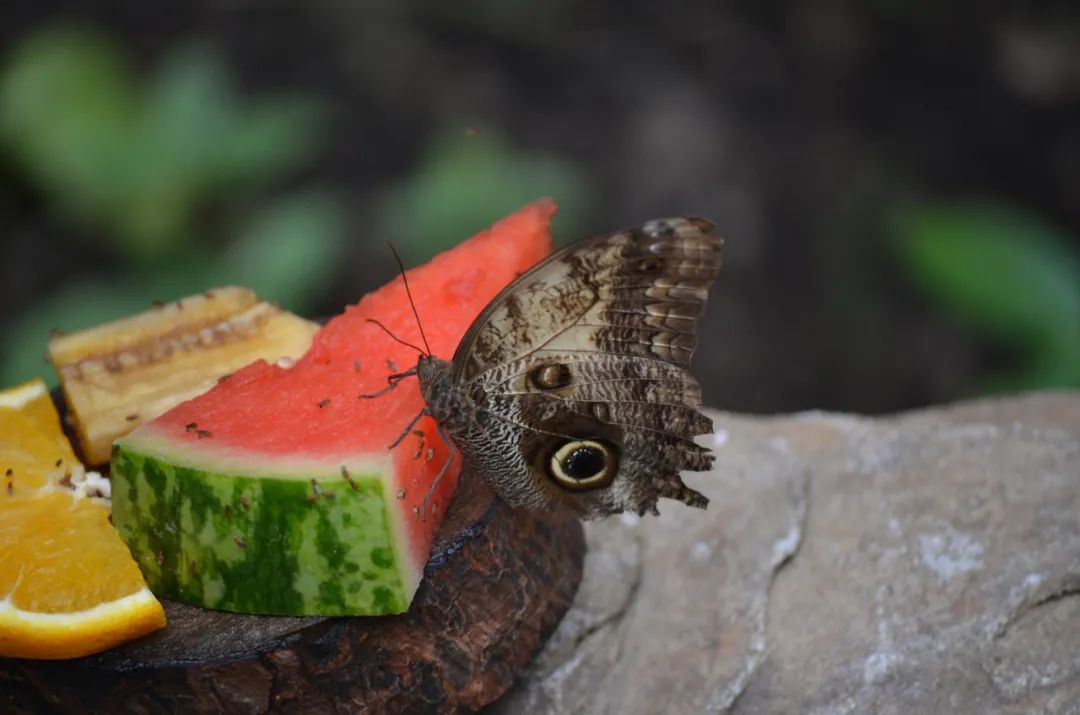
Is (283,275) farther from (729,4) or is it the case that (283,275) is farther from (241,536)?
(729,4)

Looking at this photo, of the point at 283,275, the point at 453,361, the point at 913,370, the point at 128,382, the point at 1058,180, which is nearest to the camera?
the point at 453,361

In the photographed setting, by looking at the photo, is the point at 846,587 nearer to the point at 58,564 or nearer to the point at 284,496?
the point at 284,496

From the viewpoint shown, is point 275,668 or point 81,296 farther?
point 81,296

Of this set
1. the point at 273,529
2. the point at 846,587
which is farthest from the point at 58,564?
the point at 846,587

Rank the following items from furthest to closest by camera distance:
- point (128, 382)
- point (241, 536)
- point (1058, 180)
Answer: point (1058, 180) → point (128, 382) → point (241, 536)

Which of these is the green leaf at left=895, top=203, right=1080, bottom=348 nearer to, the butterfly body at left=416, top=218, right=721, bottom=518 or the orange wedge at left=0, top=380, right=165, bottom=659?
the butterfly body at left=416, top=218, right=721, bottom=518

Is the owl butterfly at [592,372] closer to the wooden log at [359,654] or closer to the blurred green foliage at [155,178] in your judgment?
the wooden log at [359,654]

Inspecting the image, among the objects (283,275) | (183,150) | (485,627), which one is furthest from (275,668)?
(183,150)
